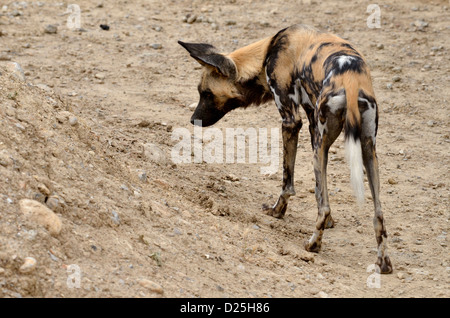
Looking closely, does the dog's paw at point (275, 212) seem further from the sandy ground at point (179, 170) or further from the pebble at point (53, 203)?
the pebble at point (53, 203)

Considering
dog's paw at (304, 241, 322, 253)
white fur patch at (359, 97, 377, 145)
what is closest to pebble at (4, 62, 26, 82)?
dog's paw at (304, 241, 322, 253)

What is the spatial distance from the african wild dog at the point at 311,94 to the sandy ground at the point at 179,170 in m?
0.56

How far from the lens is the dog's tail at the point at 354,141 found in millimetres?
4754

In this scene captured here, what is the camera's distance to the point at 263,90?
648cm

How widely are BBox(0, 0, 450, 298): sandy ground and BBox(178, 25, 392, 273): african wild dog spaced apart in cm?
56

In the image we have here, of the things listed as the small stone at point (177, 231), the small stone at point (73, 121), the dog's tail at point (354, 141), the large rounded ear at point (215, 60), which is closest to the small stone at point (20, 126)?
the small stone at point (73, 121)

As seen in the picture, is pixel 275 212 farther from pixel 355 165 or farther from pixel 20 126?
pixel 20 126

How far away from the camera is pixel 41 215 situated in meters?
4.06

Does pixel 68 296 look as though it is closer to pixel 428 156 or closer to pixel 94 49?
pixel 428 156

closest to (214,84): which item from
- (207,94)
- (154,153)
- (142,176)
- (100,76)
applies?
(207,94)

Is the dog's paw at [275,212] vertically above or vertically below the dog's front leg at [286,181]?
below

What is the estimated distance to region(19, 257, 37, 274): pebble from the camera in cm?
367

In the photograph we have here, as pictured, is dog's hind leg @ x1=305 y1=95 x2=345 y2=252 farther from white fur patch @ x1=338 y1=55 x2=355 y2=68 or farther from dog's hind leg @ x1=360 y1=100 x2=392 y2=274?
white fur patch @ x1=338 y1=55 x2=355 y2=68

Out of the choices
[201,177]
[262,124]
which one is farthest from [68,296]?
[262,124]
